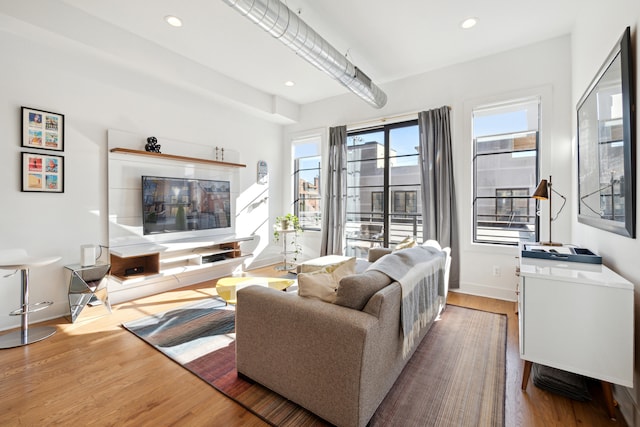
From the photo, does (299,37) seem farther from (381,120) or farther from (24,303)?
(24,303)

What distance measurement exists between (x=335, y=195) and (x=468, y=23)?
2904mm

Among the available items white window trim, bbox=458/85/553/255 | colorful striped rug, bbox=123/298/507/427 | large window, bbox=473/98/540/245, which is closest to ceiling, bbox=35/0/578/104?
white window trim, bbox=458/85/553/255

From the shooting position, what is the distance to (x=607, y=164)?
1.81 m

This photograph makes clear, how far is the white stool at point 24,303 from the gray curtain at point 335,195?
3535 millimetres

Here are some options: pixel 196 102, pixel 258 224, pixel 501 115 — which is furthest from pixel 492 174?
pixel 196 102

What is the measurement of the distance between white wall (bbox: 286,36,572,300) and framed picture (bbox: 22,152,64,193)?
13.5ft

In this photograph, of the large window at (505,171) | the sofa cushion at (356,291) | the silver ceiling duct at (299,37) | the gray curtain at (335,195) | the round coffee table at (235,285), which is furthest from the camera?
the gray curtain at (335,195)

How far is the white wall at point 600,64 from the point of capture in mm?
1542

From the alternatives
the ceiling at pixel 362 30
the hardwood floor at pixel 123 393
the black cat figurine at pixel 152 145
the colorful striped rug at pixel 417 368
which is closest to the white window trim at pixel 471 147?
the ceiling at pixel 362 30

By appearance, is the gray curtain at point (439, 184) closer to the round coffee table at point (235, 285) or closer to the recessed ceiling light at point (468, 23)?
the recessed ceiling light at point (468, 23)

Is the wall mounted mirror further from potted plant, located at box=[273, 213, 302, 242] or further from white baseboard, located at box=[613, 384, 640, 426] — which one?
potted plant, located at box=[273, 213, 302, 242]

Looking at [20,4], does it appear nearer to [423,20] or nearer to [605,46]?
[423,20]

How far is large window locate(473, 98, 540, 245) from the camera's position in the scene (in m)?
3.58

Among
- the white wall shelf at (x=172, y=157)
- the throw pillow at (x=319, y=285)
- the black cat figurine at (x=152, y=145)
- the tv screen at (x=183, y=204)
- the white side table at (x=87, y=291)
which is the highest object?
the black cat figurine at (x=152, y=145)
